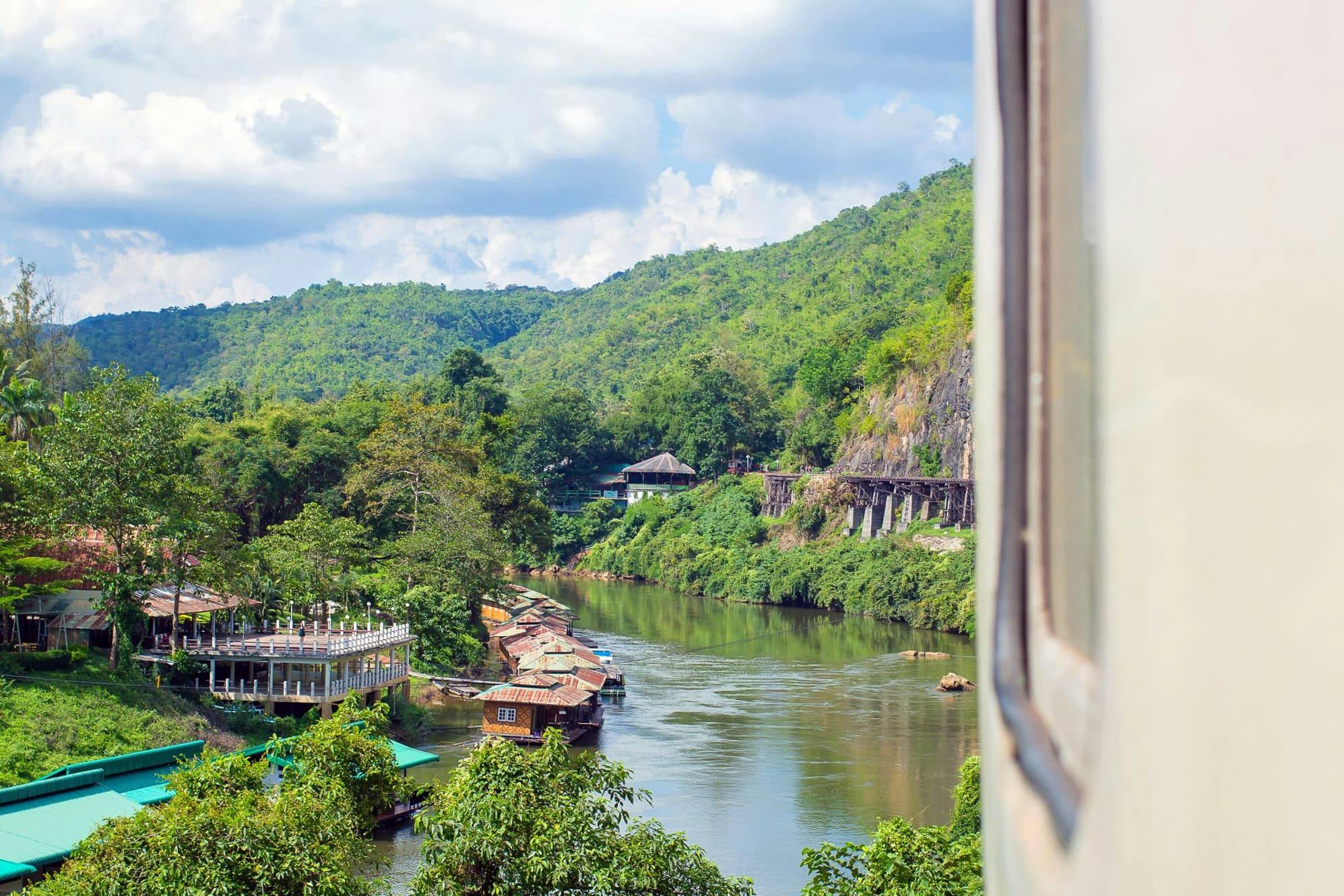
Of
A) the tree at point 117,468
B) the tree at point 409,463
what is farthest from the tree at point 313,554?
the tree at point 409,463

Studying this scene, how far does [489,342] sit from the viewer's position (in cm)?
13312

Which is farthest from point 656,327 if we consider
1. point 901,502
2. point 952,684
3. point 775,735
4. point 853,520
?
point 775,735

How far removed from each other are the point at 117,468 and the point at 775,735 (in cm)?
1220

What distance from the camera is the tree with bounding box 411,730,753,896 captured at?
9406mm

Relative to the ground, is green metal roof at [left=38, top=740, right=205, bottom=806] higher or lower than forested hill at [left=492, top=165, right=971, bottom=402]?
lower

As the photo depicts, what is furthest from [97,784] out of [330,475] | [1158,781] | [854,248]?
[854,248]

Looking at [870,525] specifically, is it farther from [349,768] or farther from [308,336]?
[308,336]

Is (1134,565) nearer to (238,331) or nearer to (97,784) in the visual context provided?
(97,784)

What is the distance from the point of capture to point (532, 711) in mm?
23156

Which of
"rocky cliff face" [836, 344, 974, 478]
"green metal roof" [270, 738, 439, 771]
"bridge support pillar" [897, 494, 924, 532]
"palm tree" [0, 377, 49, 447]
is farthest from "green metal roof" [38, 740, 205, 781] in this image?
"rocky cliff face" [836, 344, 974, 478]

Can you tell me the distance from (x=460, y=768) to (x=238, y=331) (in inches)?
4689

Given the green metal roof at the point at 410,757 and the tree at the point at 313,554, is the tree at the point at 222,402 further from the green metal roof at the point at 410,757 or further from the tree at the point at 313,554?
the green metal roof at the point at 410,757

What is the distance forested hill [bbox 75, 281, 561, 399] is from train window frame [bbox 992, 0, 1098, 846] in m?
101

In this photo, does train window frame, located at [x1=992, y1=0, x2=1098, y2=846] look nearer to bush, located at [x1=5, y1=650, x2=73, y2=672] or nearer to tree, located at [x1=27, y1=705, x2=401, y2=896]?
tree, located at [x1=27, y1=705, x2=401, y2=896]
